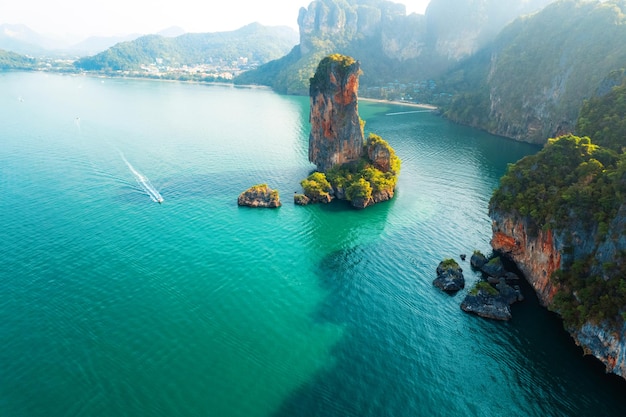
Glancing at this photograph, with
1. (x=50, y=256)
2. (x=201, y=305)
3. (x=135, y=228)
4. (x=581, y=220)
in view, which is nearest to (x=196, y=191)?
(x=135, y=228)

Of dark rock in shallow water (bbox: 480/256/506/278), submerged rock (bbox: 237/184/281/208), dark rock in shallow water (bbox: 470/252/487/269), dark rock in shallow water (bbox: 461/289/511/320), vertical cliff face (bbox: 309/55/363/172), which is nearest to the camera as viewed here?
dark rock in shallow water (bbox: 461/289/511/320)

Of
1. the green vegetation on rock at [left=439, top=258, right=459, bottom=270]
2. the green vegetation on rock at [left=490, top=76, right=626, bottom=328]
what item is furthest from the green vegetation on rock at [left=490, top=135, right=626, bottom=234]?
the green vegetation on rock at [left=439, top=258, right=459, bottom=270]

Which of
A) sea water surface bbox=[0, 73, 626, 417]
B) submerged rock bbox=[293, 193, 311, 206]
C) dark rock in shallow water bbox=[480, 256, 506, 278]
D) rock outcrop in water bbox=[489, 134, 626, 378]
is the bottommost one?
sea water surface bbox=[0, 73, 626, 417]

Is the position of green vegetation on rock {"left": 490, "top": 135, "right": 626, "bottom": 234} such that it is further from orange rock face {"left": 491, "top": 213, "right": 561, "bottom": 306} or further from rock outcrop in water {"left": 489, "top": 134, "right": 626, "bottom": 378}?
orange rock face {"left": 491, "top": 213, "right": 561, "bottom": 306}

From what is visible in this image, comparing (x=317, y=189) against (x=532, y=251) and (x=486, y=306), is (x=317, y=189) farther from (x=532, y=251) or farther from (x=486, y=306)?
(x=486, y=306)

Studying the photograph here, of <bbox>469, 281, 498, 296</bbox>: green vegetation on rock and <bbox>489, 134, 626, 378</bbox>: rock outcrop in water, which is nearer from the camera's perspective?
<bbox>489, 134, 626, 378</bbox>: rock outcrop in water

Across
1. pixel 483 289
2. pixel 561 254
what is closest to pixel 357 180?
pixel 483 289

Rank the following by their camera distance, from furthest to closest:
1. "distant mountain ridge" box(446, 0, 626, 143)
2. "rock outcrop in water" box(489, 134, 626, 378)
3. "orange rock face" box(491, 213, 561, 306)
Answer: "distant mountain ridge" box(446, 0, 626, 143) < "orange rock face" box(491, 213, 561, 306) < "rock outcrop in water" box(489, 134, 626, 378)
